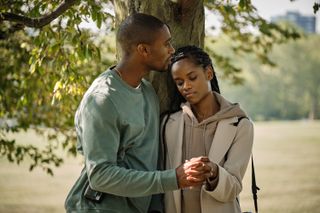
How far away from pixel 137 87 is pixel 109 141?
1.70 ft

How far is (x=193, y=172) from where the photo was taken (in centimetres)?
291

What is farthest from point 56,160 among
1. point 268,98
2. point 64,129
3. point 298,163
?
point 268,98

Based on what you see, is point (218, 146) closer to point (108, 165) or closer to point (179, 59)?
point (179, 59)

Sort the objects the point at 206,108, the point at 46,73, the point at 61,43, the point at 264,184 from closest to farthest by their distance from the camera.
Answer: the point at 206,108 → the point at 61,43 → the point at 46,73 → the point at 264,184

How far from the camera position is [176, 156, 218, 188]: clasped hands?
2908mm

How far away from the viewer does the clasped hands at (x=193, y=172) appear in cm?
291

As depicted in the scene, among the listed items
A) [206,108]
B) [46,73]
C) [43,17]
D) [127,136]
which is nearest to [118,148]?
[127,136]

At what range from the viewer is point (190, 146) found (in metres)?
3.44

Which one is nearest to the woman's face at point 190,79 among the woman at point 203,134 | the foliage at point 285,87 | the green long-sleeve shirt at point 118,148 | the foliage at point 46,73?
the woman at point 203,134

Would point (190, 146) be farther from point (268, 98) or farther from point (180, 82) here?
point (268, 98)

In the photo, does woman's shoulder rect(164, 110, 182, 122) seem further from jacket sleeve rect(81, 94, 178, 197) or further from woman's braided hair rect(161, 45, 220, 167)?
jacket sleeve rect(81, 94, 178, 197)

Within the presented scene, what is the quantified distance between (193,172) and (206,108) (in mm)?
679

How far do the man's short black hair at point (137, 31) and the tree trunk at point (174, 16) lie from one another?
48 centimetres

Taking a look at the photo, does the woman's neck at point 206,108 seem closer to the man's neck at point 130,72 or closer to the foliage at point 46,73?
the man's neck at point 130,72
